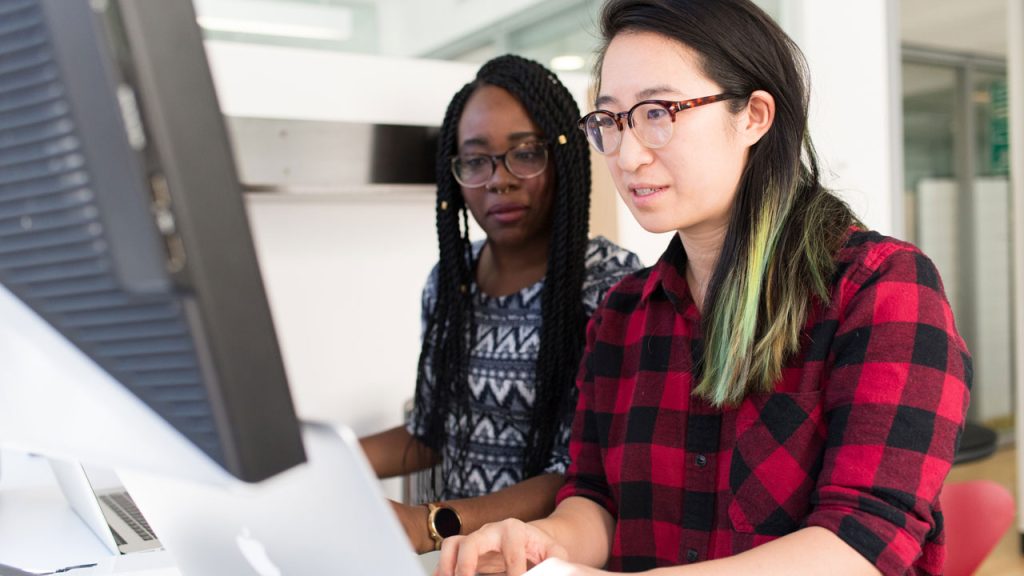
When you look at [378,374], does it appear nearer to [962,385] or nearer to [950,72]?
[962,385]

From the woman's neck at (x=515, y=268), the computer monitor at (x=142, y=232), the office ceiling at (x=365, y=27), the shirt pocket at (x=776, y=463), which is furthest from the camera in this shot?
the office ceiling at (x=365, y=27)

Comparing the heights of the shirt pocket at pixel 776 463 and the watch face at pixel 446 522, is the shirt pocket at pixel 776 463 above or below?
above

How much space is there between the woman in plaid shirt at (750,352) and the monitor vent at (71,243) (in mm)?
538

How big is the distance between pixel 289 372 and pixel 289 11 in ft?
5.96

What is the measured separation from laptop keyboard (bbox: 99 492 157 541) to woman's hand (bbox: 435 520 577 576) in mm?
316

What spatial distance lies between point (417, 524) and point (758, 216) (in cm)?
59

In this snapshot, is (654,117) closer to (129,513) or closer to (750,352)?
(750,352)

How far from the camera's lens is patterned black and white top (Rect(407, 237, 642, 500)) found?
4.98 feet

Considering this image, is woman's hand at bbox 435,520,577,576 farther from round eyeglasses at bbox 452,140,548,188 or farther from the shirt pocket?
round eyeglasses at bbox 452,140,548,188

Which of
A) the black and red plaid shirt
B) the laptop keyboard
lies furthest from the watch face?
the laptop keyboard

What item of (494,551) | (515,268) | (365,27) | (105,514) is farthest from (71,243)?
(365,27)

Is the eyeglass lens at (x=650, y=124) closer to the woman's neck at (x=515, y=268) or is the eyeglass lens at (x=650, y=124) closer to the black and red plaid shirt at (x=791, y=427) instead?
the black and red plaid shirt at (x=791, y=427)

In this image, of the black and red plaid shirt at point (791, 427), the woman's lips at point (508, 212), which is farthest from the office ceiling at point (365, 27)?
the black and red plaid shirt at point (791, 427)

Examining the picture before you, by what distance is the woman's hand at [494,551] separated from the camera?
34.3 inches
